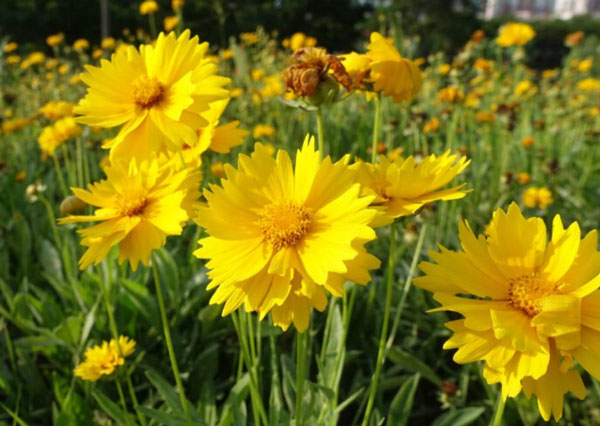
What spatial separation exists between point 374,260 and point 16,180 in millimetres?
1707

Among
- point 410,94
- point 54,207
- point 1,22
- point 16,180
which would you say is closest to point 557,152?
point 410,94

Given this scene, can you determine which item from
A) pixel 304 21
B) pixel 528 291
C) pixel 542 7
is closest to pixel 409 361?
pixel 528 291

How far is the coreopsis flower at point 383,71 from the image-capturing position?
678 mm

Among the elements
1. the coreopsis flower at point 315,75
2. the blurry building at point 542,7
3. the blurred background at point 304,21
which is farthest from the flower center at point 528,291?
the blurry building at point 542,7

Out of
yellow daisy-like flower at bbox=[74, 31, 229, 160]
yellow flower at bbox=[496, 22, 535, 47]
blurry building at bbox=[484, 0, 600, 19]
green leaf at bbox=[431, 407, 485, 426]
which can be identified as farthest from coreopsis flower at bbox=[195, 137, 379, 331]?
blurry building at bbox=[484, 0, 600, 19]

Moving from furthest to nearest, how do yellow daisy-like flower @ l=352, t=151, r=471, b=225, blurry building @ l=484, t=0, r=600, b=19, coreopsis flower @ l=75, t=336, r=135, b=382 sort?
blurry building @ l=484, t=0, r=600, b=19 < coreopsis flower @ l=75, t=336, r=135, b=382 < yellow daisy-like flower @ l=352, t=151, r=471, b=225

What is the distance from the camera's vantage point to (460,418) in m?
0.86

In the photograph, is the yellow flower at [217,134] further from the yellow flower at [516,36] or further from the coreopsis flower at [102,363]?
the yellow flower at [516,36]

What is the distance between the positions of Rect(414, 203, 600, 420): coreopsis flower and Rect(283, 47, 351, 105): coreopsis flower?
0.70 feet

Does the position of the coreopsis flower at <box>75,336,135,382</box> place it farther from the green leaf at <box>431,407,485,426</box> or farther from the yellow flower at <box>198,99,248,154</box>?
the green leaf at <box>431,407,485,426</box>

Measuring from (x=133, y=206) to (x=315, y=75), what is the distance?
277mm

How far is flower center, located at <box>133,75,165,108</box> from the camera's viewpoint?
0.63 meters

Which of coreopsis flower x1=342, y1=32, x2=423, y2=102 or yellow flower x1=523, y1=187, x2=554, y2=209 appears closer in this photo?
coreopsis flower x1=342, y1=32, x2=423, y2=102

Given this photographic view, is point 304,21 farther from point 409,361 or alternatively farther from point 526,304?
point 526,304
